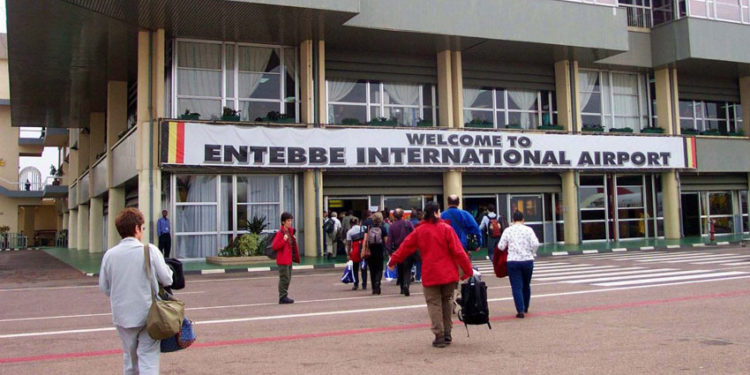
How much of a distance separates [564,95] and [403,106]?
7.50m

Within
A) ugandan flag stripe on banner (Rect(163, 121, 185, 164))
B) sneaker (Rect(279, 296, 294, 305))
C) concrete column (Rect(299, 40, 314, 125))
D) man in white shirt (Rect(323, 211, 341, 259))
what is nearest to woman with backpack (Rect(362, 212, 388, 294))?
sneaker (Rect(279, 296, 294, 305))

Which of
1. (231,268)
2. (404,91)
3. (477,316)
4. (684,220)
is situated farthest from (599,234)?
(477,316)

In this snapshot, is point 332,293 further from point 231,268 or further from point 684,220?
point 684,220

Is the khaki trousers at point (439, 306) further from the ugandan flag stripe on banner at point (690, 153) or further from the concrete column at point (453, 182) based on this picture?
the ugandan flag stripe on banner at point (690, 153)

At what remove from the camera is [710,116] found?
110 feet

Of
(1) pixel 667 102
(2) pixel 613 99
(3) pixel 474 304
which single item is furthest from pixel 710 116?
(3) pixel 474 304

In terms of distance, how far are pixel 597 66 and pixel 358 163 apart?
13.2 meters

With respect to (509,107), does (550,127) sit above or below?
below

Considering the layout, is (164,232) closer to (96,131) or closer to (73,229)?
(96,131)

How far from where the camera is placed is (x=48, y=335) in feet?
28.9

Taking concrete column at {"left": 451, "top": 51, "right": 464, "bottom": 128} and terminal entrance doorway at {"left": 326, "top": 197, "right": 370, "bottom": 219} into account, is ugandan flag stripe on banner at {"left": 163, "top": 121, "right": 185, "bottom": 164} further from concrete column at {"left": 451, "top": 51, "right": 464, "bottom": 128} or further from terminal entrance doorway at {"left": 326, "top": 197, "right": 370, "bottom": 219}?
concrete column at {"left": 451, "top": 51, "right": 464, "bottom": 128}

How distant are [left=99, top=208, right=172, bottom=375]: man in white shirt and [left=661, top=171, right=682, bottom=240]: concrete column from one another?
29619 mm

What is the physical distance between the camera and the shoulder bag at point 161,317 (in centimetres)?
464

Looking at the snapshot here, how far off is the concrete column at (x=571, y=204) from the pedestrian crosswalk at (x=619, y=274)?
9889 mm
